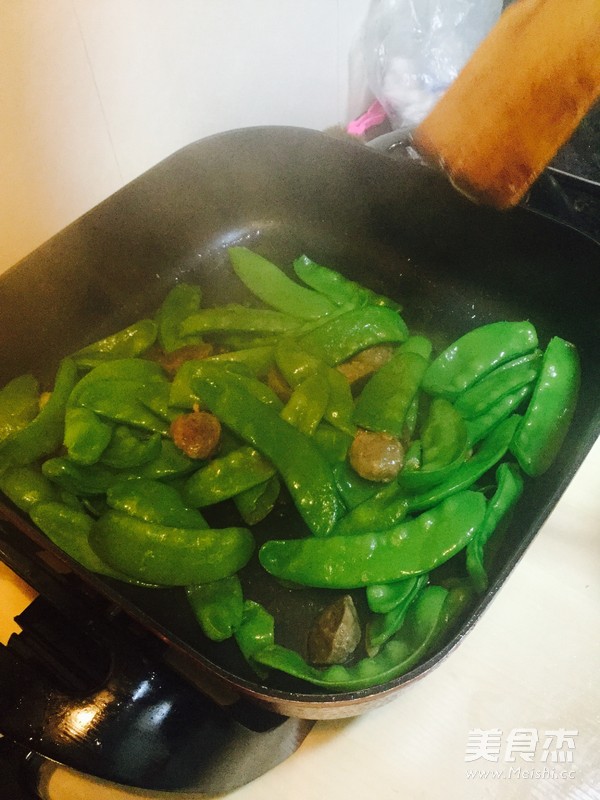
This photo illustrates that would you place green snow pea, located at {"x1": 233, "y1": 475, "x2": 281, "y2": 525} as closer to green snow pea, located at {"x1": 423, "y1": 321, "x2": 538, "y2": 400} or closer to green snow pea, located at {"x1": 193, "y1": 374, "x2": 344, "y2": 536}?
green snow pea, located at {"x1": 193, "y1": 374, "x2": 344, "y2": 536}

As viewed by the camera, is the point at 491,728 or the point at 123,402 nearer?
the point at 491,728

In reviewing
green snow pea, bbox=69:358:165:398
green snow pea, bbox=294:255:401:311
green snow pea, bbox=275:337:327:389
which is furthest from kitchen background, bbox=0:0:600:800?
green snow pea, bbox=275:337:327:389

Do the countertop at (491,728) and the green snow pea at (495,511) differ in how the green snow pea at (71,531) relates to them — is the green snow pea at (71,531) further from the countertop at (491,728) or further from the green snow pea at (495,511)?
the green snow pea at (495,511)

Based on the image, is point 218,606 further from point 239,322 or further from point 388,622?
point 239,322

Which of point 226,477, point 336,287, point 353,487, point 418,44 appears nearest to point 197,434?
point 226,477

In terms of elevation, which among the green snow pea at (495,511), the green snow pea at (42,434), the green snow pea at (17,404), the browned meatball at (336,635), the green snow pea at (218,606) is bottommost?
the green snow pea at (495,511)

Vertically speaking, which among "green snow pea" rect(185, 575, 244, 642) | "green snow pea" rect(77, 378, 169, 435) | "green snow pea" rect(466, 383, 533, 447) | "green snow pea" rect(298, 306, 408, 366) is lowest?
"green snow pea" rect(466, 383, 533, 447)

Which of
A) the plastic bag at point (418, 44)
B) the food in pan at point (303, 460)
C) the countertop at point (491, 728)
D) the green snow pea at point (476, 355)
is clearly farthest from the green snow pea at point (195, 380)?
the plastic bag at point (418, 44)
